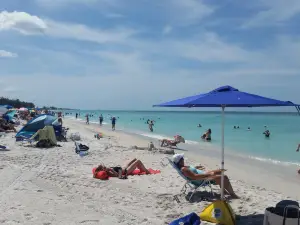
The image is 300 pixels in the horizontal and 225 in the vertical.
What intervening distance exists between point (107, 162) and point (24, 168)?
8.81 ft

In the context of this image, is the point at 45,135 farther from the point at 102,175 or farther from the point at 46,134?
the point at 102,175

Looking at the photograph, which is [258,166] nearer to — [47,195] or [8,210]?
[47,195]

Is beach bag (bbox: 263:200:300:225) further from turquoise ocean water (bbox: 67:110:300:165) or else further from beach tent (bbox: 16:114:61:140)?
beach tent (bbox: 16:114:61:140)

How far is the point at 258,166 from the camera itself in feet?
40.4

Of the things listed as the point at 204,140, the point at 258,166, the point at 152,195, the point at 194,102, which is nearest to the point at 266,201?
the point at 152,195

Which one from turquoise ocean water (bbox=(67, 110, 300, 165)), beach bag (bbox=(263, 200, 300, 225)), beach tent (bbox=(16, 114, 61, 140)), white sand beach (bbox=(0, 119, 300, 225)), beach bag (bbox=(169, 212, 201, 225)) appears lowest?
turquoise ocean water (bbox=(67, 110, 300, 165))

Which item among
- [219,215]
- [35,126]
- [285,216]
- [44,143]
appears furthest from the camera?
[35,126]

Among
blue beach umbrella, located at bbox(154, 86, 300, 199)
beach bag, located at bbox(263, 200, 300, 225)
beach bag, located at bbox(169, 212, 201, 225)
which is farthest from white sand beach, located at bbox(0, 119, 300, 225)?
blue beach umbrella, located at bbox(154, 86, 300, 199)

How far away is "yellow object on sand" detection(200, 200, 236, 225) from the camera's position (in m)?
4.76

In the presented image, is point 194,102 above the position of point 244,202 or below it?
above

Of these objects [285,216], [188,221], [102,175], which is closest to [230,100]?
[285,216]

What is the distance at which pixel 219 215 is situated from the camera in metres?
4.80

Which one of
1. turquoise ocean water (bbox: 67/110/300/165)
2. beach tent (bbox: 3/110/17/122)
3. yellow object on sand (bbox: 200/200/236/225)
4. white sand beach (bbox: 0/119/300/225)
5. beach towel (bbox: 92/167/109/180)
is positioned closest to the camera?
yellow object on sand (bbox: 200/200/236/225)

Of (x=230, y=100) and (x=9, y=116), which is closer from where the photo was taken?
(x=230, y=100)
